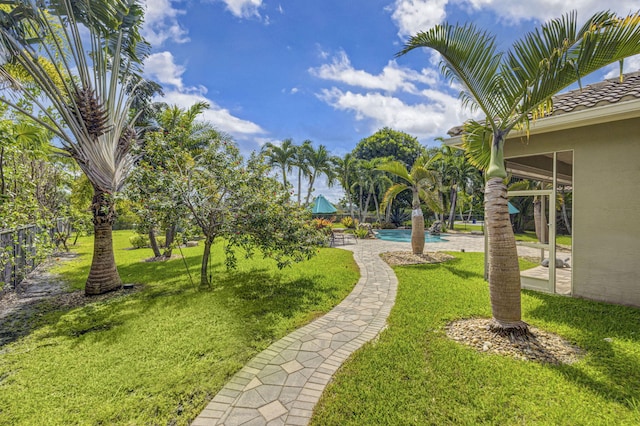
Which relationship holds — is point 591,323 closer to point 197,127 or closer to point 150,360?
point 150,360

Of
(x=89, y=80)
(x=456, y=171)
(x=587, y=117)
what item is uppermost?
(x=456, y=171)

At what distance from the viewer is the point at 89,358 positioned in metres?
4.25

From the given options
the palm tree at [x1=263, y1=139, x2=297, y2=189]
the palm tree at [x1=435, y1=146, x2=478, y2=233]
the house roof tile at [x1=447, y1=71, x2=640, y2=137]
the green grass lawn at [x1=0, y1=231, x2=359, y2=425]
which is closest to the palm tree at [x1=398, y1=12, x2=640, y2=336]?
the house roof tile at [x1=447, y1=71, x2=640, y2=137]

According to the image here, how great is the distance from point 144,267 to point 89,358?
8.33 m

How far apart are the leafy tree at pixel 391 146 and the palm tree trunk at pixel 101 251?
3245cm

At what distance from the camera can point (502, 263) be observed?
4.26 metres

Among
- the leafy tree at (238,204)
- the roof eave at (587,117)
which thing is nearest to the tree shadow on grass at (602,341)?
the roof eave at (587,117)

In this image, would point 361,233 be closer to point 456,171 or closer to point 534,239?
point 534,239

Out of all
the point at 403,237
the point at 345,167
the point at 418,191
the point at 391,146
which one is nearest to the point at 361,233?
the point at 403,237

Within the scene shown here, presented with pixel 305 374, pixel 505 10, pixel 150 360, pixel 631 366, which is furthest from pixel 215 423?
pixel 505 10

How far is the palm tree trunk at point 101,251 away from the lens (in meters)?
7.62

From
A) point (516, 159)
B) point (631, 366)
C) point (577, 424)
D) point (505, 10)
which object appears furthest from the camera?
point (516, 159)

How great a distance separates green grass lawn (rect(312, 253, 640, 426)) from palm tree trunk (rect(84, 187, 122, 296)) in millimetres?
7602

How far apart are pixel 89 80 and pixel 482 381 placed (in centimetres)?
1087
